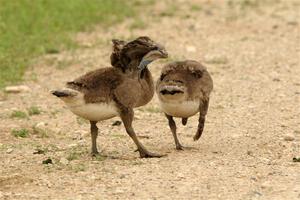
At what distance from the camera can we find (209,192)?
263 inches

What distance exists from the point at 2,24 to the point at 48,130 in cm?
501

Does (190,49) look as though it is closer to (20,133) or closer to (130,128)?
(20,133)

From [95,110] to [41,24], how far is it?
6728 millimetres

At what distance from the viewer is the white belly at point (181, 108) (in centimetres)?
789

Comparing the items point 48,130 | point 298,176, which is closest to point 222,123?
point 48,130

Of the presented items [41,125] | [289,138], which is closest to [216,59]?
[41,125]

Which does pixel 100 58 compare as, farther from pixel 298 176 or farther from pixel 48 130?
pixel 298 176

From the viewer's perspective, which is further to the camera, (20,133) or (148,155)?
(20,133)

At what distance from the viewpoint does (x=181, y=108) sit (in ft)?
26.0

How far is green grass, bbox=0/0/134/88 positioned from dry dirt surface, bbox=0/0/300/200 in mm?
244

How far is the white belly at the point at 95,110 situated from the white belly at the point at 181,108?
535mm

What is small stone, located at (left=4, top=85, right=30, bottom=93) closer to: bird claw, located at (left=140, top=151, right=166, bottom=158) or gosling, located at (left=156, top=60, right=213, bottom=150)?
gosling, located at (left=156, top=60, right=213, bottom=150)

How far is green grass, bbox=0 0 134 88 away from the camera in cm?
1223

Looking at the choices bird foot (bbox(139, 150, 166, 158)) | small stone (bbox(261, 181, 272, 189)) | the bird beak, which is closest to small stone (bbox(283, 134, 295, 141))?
bird foot (bbox(139, 150, 166, 158))
